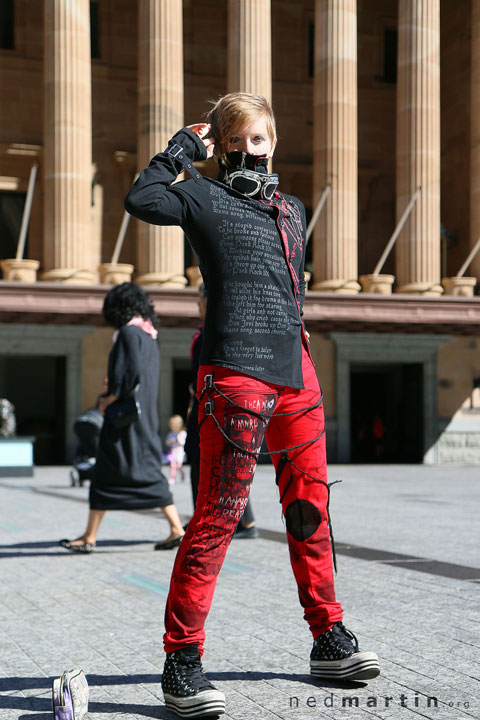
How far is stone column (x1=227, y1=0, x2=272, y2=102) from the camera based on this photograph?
95.1 feet

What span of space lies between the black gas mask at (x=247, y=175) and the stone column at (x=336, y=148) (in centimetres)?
2538

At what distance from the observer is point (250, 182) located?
4.02m

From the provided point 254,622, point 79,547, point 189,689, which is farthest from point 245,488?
point 79,547

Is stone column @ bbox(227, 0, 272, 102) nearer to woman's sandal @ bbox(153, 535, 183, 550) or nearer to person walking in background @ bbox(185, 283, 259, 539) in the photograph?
person walking in background @ bbox(185, 283, 259, 539)

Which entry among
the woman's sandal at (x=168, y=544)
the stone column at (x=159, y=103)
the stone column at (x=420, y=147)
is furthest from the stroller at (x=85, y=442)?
the stone column at (x=420, y=147)

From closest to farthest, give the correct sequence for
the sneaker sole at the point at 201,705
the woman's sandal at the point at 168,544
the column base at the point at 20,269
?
the sneaker sole at the point at 201,705, the woman's sandal at the point at 168,544, the column base at the point at 20,269

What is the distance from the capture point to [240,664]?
4371 mm

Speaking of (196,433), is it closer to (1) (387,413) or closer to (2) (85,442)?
(2) (85,442)

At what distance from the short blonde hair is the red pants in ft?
2.82

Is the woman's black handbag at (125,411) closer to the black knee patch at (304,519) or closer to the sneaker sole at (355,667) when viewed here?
the black knee patch at (304,519)

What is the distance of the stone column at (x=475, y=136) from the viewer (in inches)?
1232

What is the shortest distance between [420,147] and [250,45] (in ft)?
18.0

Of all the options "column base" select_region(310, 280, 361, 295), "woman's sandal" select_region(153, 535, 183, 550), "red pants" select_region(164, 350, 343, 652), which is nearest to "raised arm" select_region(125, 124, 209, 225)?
"red pants" select_region(164, 350, 343, 652)

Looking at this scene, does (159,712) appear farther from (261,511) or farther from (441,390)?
(441,390)
